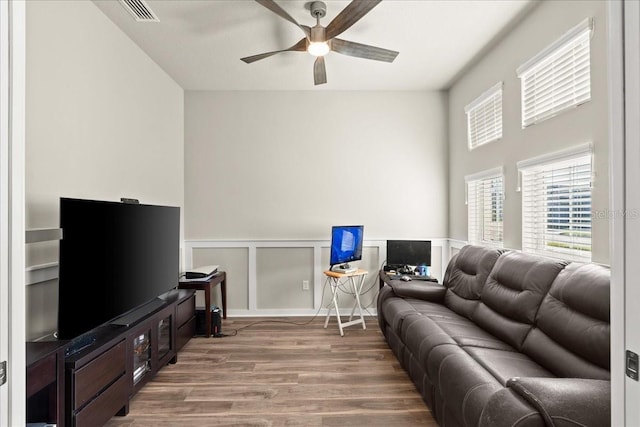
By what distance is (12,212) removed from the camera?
0.74 meters

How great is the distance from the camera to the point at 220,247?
4387 millimetres

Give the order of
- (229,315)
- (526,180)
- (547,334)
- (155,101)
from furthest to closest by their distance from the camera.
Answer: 1. (229,315)
2. (155,101)
3. (526,180)
4. (547,334)

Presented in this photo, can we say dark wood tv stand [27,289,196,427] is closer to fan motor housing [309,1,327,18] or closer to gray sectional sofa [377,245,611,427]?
gray sectional sofa [377,245,611,427]

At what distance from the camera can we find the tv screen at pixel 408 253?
4.10 m

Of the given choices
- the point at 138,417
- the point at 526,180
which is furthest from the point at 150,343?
the point at 526,180

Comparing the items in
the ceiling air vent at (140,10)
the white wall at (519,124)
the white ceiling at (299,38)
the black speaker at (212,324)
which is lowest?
the black speaker at (212,324)

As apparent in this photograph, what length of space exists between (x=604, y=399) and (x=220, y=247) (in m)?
3.92

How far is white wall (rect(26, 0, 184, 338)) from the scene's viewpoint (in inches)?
81.0

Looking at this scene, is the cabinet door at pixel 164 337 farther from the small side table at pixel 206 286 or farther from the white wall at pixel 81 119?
the white wall at pixel 81 119

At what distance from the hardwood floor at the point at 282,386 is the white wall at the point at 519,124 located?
5.34 feet

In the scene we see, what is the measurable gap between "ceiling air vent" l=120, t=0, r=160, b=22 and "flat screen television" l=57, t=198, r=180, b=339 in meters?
1.47

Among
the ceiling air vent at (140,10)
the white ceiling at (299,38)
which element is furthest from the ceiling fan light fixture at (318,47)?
the ceiling air vent at (140,10)

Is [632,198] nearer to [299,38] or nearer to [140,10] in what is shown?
[299,38]

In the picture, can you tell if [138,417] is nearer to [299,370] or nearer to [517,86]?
[299,370]
